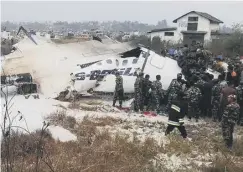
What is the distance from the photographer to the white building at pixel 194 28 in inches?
1859

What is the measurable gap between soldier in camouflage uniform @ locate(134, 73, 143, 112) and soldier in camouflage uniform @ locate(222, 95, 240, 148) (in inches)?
153

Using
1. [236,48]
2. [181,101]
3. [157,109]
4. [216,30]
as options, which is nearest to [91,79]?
[157,109]

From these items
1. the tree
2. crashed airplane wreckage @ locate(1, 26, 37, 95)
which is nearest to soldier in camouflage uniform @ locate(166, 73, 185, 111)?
crashed airplane wreckage @ locate(1, 26, 37, 95)

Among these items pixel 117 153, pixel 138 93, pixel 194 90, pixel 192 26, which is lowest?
pixel 117 153

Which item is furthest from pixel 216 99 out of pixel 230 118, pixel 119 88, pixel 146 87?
pixel 119 88

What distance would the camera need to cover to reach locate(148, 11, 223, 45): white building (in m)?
47.2

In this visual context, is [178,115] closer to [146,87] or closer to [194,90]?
[194,90]

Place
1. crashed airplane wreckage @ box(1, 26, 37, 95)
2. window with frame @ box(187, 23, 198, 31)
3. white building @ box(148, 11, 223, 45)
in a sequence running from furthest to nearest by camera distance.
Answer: window with frame @ box(187, 23, 198, 31), white building @ box(148, 11, 223, 45), crashed airplane wreckage @ box(1, 26, 37, 95)

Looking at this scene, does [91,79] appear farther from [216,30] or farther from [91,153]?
[216,30]

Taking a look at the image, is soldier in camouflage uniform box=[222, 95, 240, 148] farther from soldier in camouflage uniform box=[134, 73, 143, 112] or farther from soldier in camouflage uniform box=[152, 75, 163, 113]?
soldier in camouflage uniform box=[134, 73, 143, 112]

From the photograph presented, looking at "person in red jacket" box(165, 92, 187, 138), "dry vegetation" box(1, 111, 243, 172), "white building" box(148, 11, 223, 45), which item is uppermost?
"white building" box(148, 11, 223, 45)

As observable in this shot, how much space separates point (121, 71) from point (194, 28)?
125 ft

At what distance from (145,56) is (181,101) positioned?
440 centimetres

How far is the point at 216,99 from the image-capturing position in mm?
10461
